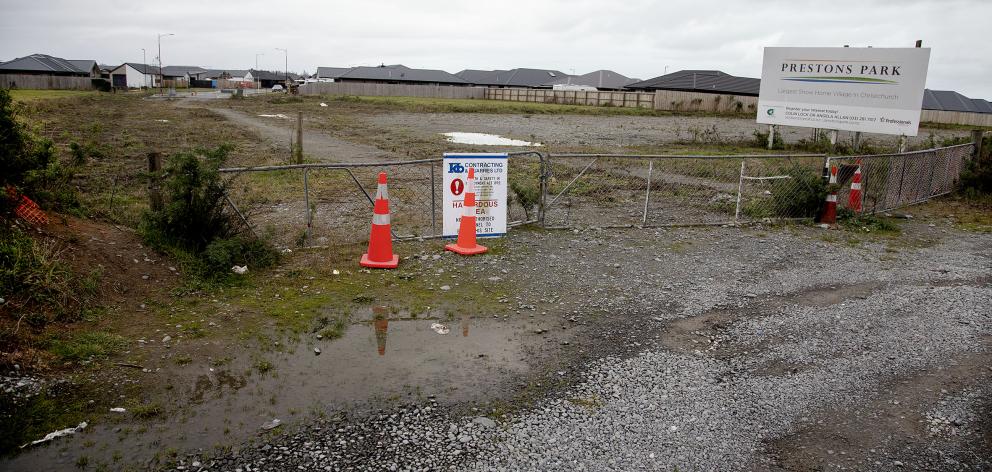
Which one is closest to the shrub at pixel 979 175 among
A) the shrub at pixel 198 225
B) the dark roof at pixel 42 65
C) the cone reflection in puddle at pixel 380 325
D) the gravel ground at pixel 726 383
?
the gravel ground at pixel 726 383

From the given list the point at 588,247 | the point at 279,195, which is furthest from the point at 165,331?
the point at 279,195

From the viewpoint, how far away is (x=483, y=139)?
26500 mm

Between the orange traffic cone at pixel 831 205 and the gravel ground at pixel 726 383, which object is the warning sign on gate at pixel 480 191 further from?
the orange traffic cone at pixel 831 205

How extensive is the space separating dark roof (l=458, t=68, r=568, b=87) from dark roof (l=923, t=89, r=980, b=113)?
5304 centimetres

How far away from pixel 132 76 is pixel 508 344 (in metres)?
123

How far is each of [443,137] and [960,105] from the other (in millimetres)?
50089

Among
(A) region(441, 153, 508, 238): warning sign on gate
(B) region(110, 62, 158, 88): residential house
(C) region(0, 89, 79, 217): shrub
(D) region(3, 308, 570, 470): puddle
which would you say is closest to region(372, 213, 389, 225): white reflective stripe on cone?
(A) region(441, 153, 508, 238): warning sign on gate

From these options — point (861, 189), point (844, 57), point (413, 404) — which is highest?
point (844, 57)

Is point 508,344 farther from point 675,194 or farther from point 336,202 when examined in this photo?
point 675,194

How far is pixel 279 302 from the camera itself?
6.95m

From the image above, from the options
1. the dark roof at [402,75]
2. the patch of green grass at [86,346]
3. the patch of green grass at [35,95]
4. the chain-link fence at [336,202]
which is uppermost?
the dark roof at [402,75]

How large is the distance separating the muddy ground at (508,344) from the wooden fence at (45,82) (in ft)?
235

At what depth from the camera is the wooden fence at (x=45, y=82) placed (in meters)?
65.2

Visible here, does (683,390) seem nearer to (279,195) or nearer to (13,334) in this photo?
(13,334)
